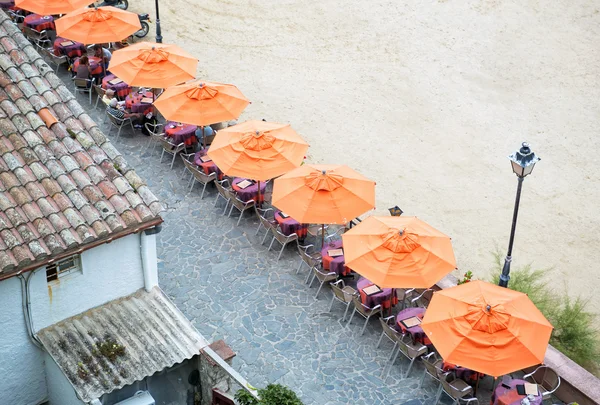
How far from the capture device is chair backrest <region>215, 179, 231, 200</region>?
20734mm

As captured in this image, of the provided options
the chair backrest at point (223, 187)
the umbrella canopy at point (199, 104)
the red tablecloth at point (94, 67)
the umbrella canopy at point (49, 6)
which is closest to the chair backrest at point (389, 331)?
the chair backrest at point (223, 187)

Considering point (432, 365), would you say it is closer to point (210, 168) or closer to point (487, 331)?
point (487, 331)

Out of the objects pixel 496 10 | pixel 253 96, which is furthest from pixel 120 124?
pixel 496 10

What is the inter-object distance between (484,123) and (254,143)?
28.4ft

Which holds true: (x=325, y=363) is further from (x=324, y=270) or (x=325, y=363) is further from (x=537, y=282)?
(x=537, y=282)

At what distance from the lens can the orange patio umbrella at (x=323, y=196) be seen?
18.3 meters

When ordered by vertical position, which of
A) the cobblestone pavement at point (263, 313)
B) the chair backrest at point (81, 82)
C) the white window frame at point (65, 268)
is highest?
the white window frame at point (65, 268)

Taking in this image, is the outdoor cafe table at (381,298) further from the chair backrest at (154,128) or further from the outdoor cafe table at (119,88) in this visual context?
the outdoor cafe table at (119,88)

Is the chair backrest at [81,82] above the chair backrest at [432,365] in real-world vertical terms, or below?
below

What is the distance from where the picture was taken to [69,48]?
25.5 metres

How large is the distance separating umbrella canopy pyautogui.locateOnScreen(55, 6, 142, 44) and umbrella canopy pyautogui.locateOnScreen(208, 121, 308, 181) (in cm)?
584

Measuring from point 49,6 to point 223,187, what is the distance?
27.7 feet

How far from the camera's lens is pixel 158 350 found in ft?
48.2

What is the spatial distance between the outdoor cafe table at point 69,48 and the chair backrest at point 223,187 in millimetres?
7163
